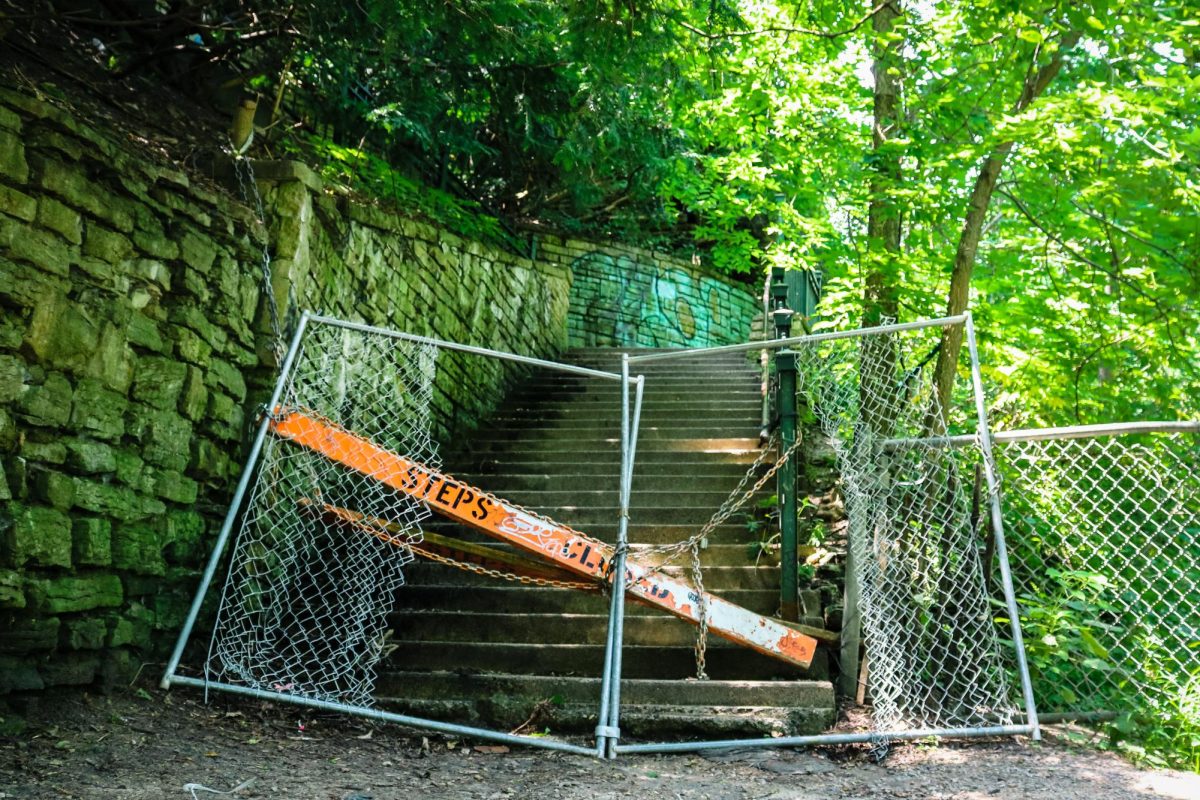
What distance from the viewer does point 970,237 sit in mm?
5074

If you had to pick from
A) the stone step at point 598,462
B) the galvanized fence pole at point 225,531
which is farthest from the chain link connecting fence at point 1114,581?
the galvanized fence pole at point 225,531

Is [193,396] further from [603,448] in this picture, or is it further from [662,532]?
[603,448]

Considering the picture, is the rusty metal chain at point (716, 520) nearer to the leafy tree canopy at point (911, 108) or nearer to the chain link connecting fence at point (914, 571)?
the chain link connecting fence at point (914, 571)

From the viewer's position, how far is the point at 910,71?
5.66 m

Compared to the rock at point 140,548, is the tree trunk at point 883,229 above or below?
above

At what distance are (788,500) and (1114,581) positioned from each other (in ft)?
4.71

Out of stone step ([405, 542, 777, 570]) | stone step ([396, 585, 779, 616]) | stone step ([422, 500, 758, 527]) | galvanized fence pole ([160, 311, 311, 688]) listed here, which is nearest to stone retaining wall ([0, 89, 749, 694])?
galvanized fence pole ([160, 311, 311, 688])

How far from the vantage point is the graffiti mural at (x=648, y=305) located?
13.4 metres

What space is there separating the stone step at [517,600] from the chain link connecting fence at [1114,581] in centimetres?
133

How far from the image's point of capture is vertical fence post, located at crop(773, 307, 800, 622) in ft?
14.1

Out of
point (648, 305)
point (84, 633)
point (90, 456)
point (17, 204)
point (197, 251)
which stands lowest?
point (84, 633)

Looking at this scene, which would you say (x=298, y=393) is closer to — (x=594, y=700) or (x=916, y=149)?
(x=594, y=700)

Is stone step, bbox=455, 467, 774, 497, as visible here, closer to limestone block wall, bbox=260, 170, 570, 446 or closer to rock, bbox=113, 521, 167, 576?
limestone block wall, bbox=260, 170, 570, 446

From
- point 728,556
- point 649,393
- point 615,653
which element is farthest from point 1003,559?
point 649,393
